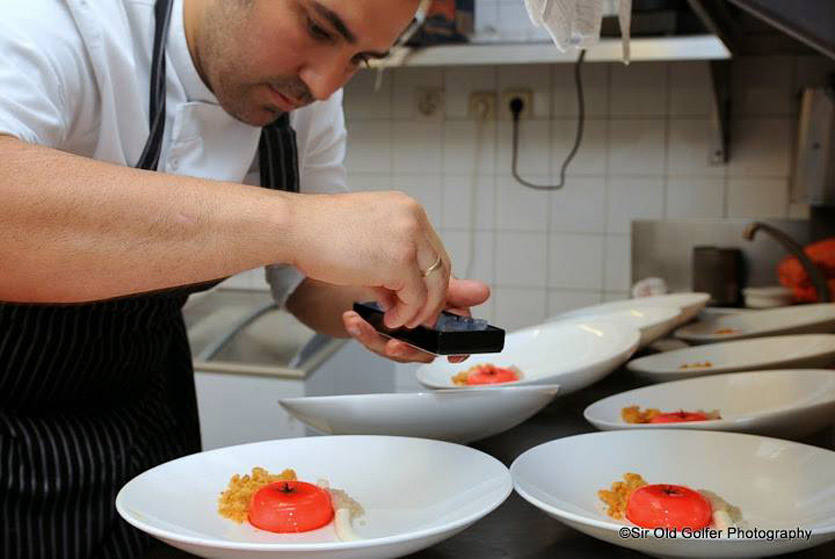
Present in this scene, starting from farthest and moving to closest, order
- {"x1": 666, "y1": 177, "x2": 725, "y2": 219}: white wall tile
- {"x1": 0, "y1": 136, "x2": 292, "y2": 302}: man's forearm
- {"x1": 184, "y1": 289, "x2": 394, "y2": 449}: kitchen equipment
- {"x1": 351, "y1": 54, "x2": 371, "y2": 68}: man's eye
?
{"x1": 666, "y1": 177, "x2": 725, "y2": 219}: white wall tile
{"x1": 184, "y1": 289, "x2": 394, "y2": 449}: kitchen equipment
{"x1": 351, "y1": 54, "x2": 371, "y2": 68}: man's eye
{"x1": 0, "y1": 136, "x2": 292, "y2": 302}: man's forearm

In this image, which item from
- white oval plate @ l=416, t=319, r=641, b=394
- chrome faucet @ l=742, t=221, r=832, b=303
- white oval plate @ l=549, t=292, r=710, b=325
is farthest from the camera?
chrome faucet @ l=742, t=221, r=832, b=303

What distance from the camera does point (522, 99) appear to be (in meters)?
2.94

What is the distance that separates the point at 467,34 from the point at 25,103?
6.66 ft

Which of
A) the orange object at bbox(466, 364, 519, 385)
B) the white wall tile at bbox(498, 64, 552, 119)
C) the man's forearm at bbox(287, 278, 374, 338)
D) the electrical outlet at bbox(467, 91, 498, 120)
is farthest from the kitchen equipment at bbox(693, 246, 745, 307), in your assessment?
the man's forearm at bbox(287, 278, 374, 338)

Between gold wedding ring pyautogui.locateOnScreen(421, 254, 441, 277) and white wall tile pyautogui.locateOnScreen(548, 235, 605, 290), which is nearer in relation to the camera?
gold wedding ring pyautogui.locateOnScreen(421, 254, 441, 277)

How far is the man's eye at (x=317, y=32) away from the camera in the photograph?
3.45 feet

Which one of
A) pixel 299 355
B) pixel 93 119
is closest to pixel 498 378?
pixel 93 119

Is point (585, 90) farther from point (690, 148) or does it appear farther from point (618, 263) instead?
point (618, 263)

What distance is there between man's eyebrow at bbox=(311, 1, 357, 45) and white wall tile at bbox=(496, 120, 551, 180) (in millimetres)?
1945

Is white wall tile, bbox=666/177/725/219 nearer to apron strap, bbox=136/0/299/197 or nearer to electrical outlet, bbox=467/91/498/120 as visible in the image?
electrical outlet, bbox=467/91/498/120

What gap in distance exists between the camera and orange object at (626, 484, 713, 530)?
0.81m

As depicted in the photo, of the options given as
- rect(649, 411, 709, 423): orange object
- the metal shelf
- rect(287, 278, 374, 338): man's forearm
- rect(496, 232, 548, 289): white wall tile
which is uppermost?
the metal shelf

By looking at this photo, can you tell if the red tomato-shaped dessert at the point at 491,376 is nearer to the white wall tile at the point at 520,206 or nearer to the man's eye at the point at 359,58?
the man's eye at the point at 359,58

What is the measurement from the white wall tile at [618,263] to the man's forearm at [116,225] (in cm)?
221
